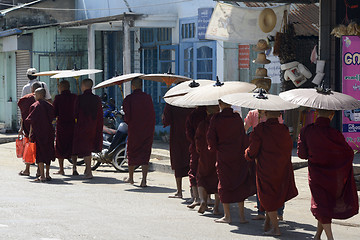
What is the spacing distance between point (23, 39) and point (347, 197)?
19396mm

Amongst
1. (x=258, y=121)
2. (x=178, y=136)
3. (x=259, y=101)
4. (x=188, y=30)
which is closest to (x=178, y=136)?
(x=178, y=136)

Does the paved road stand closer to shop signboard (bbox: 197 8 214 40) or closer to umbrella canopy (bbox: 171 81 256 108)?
umbrella canopy (bbox: 171 81 256 108)

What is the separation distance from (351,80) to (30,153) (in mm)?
5767

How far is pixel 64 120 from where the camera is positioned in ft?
47.8

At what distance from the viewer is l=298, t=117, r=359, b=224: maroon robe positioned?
7.99m

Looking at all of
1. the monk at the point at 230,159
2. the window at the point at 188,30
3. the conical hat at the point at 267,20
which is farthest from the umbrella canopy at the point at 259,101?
the window at the point at 188,30

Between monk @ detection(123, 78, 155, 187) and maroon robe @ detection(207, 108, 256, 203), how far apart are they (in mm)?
3598

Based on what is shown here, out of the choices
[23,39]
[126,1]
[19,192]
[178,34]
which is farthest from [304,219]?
[23,39]

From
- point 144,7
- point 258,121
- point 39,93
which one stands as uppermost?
point 144,7

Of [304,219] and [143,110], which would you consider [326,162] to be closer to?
[304,219]

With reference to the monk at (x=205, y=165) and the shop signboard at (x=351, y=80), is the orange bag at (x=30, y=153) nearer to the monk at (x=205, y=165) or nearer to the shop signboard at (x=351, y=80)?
the monk at (x=205, y=165)

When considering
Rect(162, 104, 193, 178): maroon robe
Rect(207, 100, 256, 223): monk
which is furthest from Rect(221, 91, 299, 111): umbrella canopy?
Rect(162, 104, 193, 178): maroon robe

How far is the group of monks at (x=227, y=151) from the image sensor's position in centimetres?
803

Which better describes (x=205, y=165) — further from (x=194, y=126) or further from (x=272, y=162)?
(x=272, y=162)
